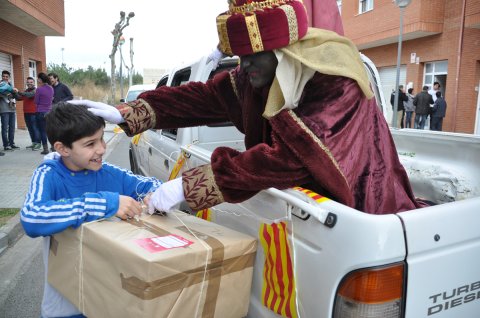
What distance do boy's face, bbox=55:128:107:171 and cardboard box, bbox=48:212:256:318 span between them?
0.37 m

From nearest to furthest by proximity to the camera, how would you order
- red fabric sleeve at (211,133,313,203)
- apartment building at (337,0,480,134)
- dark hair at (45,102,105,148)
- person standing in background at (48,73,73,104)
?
red fabric sleeve at (211,133,313,203)
dark hair at (45,102,105,148)
person standing in background at (48,73,73,104)
apartment building at (337,0,480,134)

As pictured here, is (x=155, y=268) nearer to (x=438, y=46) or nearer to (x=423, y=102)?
(x=423, y=102)

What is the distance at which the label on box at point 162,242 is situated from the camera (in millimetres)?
1344

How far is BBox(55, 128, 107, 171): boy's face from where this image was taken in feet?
6.17

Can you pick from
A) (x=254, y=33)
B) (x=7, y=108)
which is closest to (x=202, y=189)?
(x=254, y=33)

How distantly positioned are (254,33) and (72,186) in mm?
1064

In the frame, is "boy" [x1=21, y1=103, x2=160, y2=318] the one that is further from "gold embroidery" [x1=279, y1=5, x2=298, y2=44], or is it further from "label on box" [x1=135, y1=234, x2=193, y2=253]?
"gold embroidery" [x1=279, y1=5, x2=298, y2=44]

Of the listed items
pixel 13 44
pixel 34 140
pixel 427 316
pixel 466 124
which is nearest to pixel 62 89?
pixel 34 140

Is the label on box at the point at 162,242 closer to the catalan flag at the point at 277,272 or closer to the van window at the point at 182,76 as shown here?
the catalan flag at the point at 277,272

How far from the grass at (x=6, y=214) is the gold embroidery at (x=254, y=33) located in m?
3.96

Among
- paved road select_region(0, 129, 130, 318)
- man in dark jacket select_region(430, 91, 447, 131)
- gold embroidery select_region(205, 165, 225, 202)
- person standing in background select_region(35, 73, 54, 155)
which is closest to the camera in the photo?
gold embroidery select_region(205, 165, 225, 202)

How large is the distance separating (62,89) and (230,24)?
28.9 feet

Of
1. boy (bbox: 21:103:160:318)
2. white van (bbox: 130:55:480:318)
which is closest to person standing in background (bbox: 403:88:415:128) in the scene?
boy (bbox: 21:103:160:318)

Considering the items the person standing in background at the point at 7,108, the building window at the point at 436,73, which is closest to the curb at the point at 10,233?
the person standing in background at the point at 7,108
